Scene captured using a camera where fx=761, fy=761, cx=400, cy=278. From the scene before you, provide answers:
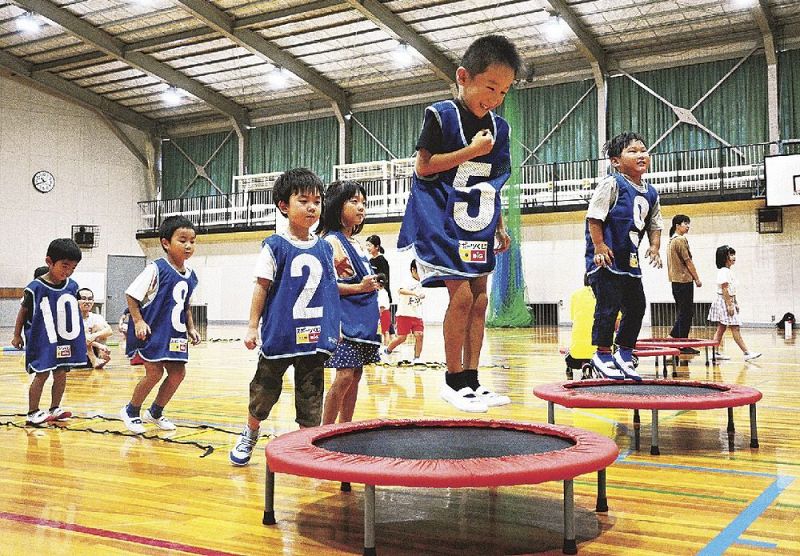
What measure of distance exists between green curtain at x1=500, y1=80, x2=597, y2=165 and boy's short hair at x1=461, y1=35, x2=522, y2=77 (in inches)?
560

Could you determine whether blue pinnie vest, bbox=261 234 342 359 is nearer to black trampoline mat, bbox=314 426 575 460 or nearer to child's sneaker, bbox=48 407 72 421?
black trampoline mat, bbox=314 426 575 460

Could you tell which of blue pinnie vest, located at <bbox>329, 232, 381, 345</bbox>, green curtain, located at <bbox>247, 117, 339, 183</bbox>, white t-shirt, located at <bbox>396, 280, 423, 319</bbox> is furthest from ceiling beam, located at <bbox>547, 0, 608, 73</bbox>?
blue pinnie vest, located at <bbox>329, 232, 381, 345</bbox>

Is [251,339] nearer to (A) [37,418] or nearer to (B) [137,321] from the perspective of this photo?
(B) [137,321]

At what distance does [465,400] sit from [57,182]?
19856 millimetres

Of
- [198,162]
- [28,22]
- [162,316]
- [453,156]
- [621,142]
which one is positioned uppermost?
[28,22]

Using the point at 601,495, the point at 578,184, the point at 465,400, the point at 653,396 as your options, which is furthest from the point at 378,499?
the point at 578,184

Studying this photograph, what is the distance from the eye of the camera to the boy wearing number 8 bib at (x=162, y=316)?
3555 millimetres

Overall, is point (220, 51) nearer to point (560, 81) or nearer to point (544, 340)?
point (560, 81)

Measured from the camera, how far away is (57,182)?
20.0 m

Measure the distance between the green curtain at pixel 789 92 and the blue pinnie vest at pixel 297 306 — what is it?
48.1 feet

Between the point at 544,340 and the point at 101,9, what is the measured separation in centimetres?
1081

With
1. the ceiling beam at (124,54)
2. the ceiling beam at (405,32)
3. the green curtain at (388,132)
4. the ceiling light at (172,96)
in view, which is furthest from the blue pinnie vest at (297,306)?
the ceiling light at (172,96)

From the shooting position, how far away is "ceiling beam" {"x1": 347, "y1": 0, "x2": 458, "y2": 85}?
14047 millimetres

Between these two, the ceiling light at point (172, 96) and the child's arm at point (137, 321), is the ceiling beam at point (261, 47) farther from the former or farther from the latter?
the child's arm at point (137, 321)
